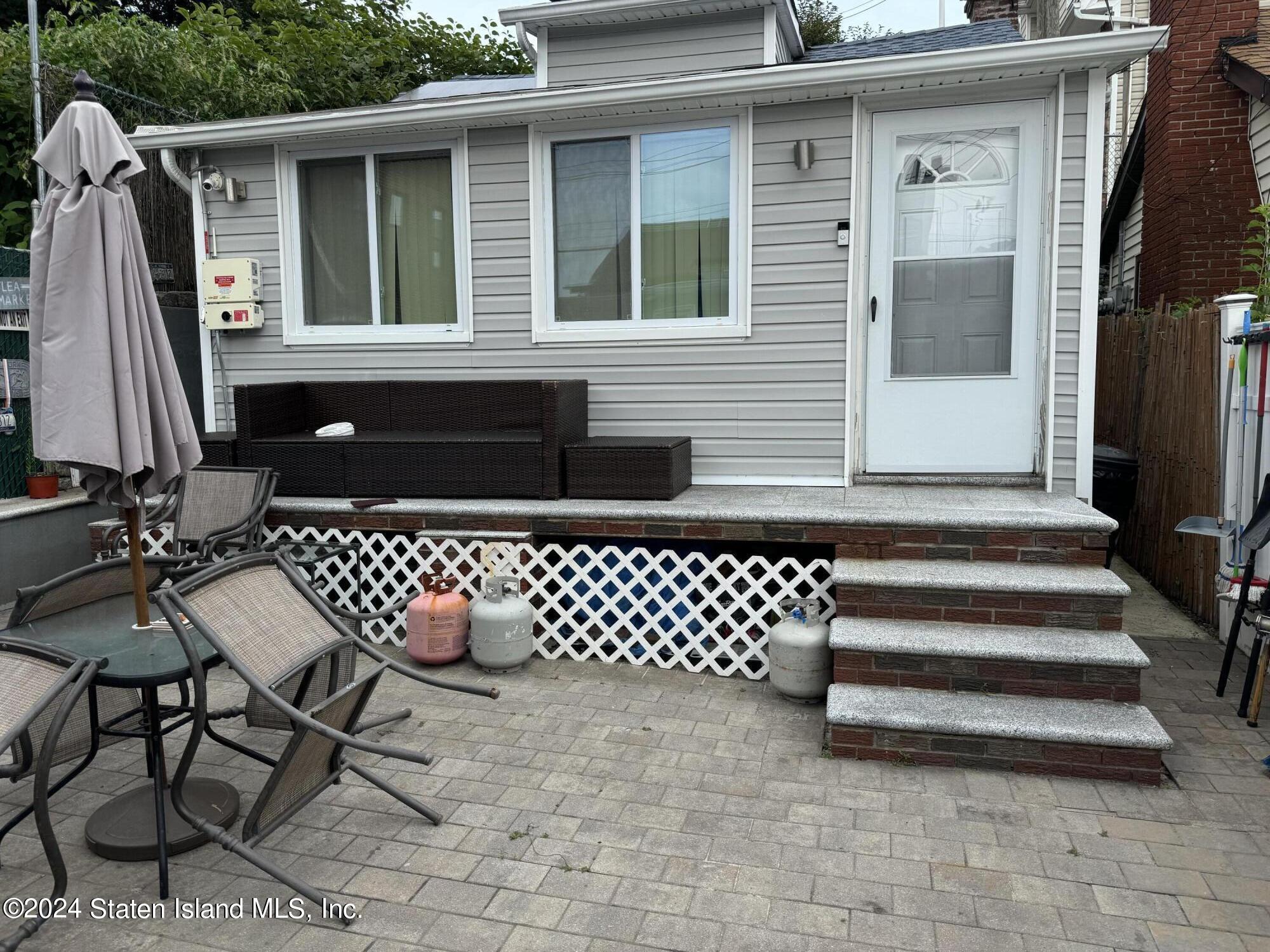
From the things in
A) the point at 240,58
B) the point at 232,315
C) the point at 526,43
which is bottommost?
the point at 232,315

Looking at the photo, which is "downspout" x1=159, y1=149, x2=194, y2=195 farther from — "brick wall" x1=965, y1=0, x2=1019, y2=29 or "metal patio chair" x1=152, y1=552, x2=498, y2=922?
"brick wall" x1=965, y1=0, x2=1019, y2=29

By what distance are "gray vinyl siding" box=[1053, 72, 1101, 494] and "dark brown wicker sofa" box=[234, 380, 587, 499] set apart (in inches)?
109

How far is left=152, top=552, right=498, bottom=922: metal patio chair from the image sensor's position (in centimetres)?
269

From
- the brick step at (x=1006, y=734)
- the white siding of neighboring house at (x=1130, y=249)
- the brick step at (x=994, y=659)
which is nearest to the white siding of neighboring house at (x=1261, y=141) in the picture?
the white siding of neighboring house at (x=1130, y=249)

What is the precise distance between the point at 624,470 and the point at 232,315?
3.11 m

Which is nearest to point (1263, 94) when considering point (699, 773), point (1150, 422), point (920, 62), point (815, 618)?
point (1150, 422)

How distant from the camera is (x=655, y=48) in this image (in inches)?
248

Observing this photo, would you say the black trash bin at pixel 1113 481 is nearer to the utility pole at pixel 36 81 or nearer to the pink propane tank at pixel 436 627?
the pink propane tank at pixel 436 627

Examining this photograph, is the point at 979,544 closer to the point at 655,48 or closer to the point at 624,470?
the point at 624,470

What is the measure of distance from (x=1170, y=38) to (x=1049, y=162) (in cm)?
379

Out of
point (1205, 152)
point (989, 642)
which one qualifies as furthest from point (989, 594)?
point (1205, 152)

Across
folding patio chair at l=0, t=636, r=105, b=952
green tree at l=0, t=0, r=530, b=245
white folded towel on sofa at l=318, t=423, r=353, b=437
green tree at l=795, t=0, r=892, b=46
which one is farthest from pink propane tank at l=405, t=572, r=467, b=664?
green tree at l=795, t=0, r=892, b=46

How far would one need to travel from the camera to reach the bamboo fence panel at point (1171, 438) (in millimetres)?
5254

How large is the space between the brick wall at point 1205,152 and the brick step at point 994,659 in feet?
16.6
